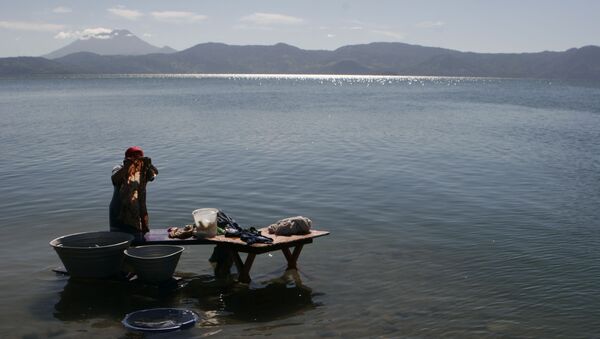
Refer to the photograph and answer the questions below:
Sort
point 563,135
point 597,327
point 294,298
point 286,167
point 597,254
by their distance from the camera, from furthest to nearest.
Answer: point 563,135 → point 286,167 → point 597,254 → point 294,298 → point 597,327

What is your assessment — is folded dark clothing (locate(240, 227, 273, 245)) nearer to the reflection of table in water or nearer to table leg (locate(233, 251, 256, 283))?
the reflection of table in water

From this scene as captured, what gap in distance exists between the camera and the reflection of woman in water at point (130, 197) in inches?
458

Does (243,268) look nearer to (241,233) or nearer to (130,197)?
(241,233)

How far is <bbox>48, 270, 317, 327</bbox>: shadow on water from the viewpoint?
33.6 ft

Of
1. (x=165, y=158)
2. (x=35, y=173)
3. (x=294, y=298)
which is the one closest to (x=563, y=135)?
(x=165, y=158)

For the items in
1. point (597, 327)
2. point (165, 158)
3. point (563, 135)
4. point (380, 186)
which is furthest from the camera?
point (563, 135)

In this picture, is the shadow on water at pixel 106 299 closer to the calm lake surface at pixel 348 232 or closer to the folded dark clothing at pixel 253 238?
the calm lake surface at pixel 348 232

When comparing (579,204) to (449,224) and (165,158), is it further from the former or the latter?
(165,158)

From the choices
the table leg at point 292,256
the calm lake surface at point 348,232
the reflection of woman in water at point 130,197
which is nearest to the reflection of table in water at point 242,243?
the table leg at point 292,256

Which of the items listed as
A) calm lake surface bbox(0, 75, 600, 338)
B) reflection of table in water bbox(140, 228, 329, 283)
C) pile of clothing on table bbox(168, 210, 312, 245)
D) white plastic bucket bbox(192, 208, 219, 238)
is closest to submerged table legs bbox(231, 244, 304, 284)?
reflection of table in water bbox(140, 228, 329, 283)

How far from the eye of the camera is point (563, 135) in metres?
42.0

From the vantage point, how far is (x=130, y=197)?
11.6m

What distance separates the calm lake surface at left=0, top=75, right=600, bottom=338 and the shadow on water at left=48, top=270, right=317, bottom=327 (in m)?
0.04

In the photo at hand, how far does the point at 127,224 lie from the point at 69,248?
1.21 metres
